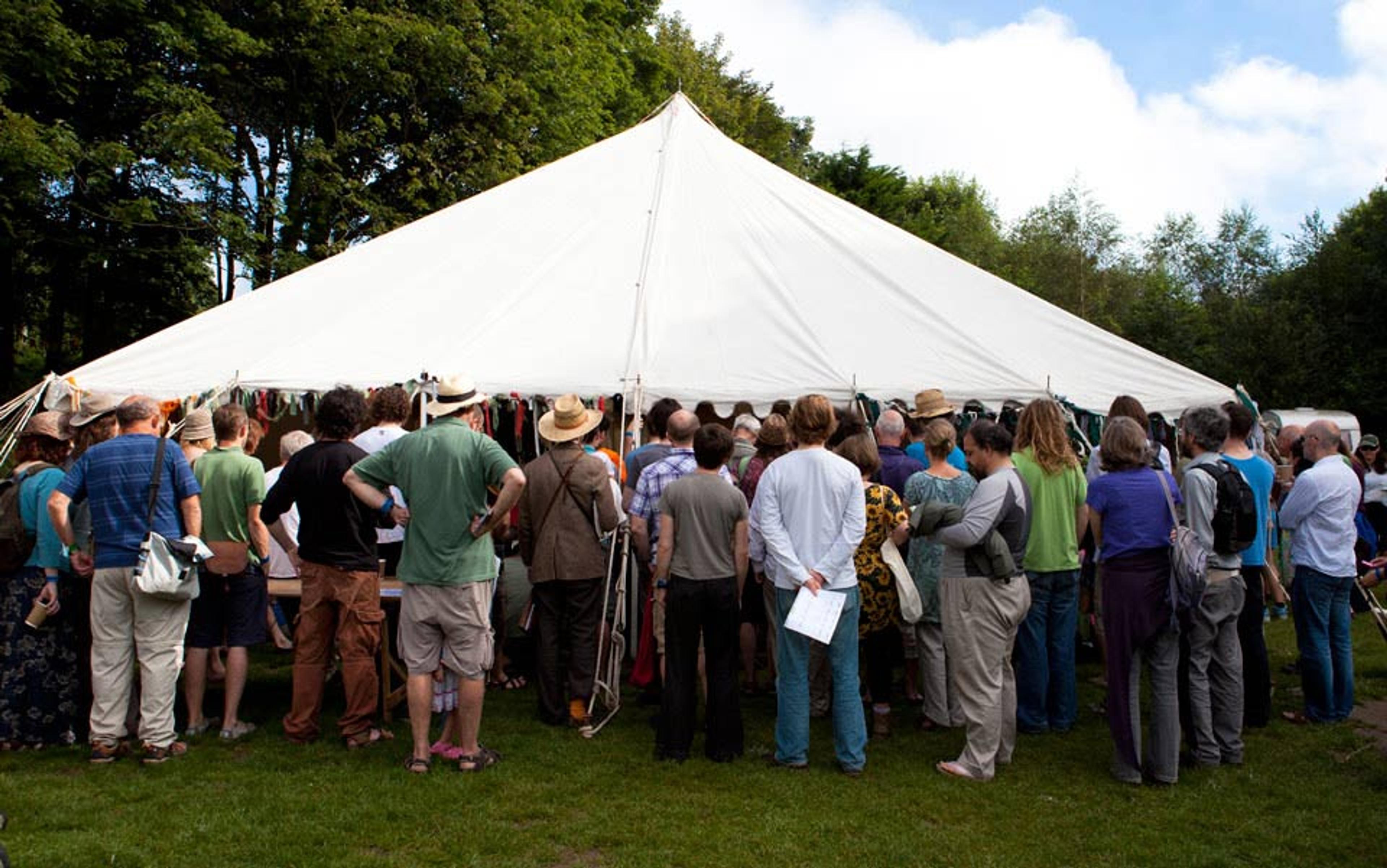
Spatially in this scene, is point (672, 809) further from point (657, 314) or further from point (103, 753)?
point (657, 314)

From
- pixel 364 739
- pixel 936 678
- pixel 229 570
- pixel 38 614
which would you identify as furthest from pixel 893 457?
pixel 38 614

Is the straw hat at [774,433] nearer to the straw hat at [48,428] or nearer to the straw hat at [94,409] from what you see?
the straw hat at [94,409]

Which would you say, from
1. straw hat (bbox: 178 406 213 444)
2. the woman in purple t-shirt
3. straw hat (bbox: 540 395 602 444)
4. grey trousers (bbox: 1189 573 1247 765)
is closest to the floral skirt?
straw hat (bbox: 178 406 213 444)

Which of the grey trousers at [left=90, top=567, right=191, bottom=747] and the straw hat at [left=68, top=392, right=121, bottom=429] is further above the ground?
the straw hat at [left=68, top=392, right=121, bottom=429]

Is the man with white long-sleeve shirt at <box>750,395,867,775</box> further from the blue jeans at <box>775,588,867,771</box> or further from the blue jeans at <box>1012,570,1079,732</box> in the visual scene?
the blue jeans at <box>1012,570,1079,732</box>

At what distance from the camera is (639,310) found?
703 cm

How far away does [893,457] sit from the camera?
5.81 meters

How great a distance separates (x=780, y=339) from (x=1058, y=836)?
386 centimetres

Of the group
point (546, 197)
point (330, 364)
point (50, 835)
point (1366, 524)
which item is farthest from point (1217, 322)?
point (50, 835)

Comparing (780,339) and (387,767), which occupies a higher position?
(780,339)

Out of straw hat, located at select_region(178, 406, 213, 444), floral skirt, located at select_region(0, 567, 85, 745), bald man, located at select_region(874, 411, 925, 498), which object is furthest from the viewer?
bald man, located at select_region(874, 411, 925, 498)

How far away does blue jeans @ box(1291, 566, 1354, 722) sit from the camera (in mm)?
5391

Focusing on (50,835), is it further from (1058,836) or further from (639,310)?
(639,310)

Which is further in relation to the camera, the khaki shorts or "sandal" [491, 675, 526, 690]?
"sandal" [491, 675, 526, 690]
